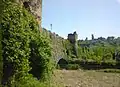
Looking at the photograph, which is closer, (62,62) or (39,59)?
(39,59)

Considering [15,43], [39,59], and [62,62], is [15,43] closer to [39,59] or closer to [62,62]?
[39,59]

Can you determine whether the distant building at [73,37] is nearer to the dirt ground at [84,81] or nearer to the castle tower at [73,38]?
the castle tower at [73,38]

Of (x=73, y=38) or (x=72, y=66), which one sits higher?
(x=73, y=38)

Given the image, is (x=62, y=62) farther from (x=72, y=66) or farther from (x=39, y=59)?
(x=39, y=59)

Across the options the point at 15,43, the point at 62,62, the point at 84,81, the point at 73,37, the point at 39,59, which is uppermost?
the point at 73,37

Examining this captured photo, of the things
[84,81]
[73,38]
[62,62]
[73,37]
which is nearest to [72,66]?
[62,62]

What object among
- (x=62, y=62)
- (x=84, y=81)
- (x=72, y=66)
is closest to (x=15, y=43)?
(x=84, y=81)

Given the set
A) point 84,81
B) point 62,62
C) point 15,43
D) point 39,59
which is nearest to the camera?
point 15,43

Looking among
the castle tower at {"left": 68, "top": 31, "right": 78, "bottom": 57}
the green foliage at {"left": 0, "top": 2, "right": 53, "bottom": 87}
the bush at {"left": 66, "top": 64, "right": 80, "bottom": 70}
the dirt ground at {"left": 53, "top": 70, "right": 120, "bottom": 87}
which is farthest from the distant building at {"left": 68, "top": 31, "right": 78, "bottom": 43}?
the green foliage at {"left": 0, "top": 2, "right": 53, "bottom": 87}

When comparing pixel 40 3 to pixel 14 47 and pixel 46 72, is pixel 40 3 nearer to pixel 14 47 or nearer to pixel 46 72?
pixel 46 72

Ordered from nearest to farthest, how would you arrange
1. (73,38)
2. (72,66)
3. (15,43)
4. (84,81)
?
(15,43), (84,81), (72,66), (73,38)

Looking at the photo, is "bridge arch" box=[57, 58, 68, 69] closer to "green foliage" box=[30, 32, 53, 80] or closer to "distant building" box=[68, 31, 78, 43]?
"distant building" box=[68, 31, 78, 43]

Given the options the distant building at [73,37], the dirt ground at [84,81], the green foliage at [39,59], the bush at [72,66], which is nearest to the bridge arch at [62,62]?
the bush at [72,66]

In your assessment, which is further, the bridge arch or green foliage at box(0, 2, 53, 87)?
the bridge arch
